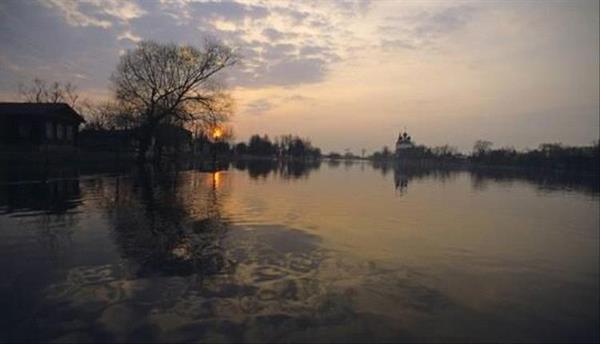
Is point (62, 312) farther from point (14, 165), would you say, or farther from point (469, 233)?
point (14, 165)

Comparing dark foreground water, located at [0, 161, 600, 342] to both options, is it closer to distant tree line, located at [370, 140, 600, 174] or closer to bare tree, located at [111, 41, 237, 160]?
bare tree, located at [111, 41, 237, 160]

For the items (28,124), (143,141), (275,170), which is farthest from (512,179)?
(28,124)

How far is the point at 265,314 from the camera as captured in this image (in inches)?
269

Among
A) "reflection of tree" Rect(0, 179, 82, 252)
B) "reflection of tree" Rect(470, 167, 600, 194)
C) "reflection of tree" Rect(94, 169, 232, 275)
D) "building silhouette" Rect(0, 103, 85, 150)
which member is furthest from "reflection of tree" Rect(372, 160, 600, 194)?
"building silhouette" Rect(0, 103, 85, 150)

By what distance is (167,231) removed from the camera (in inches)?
495

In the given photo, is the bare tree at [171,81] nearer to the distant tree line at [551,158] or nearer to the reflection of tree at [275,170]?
the reflection of tree at [275,170]

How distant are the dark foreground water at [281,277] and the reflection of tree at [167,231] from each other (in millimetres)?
50

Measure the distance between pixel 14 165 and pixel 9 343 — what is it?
122 ft

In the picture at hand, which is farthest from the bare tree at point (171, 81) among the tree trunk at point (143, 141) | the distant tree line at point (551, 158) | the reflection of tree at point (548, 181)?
the distant tree line at point (551, 158)

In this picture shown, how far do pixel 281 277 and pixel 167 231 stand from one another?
5144 millimetres

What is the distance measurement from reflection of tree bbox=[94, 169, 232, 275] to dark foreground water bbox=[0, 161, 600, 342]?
0.16 ft

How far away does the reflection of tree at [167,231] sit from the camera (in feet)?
30.7

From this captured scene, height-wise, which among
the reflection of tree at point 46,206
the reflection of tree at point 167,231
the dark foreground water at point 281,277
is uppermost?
the reflection of tree at point 46,206

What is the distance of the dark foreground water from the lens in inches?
252
